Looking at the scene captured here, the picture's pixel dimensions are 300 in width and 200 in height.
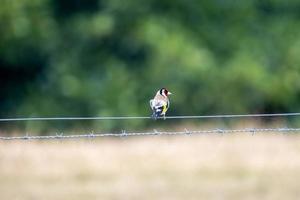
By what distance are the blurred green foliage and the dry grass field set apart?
591 cm

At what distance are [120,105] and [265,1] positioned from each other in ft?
13.2

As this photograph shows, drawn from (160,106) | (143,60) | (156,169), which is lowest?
(160,106)

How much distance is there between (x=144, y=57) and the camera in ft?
60.2

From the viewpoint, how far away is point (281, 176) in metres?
10.2

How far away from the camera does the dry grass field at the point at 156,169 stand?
972 centimetres

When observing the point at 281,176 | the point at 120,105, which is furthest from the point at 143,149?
the point at 120,105

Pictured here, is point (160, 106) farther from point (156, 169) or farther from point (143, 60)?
point (143, 60)

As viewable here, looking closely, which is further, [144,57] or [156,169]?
[144,57]

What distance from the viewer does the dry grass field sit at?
9719 mm

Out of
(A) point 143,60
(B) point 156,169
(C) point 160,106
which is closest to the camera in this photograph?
(C) point 160,106

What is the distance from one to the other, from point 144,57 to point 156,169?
7731 millimetres

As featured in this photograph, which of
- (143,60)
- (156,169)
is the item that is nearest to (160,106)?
(156,169)

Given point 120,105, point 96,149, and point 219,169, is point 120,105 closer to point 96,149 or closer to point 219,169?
point 96,149

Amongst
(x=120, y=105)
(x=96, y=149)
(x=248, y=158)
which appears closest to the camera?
(x=248, y=158)
